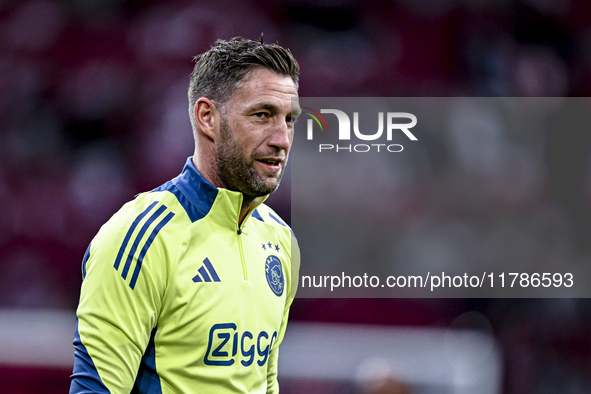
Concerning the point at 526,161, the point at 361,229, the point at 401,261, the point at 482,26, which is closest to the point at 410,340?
the point at 401,261

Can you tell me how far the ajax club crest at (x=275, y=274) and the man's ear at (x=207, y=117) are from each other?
36cm

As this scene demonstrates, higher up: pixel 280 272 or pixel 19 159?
pixel 19 159

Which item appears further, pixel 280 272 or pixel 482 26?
pixel 482 26

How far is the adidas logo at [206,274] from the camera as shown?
1.29 meters

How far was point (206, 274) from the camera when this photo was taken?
1.30 m

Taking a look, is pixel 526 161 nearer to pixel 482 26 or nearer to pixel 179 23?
pixel 482 26

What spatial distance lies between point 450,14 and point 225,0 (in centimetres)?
158

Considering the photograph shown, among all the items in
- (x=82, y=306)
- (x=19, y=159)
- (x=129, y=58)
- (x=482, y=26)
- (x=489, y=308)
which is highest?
(x=482, y=26)

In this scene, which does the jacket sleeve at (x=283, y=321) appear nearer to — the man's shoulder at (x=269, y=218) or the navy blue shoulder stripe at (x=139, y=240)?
the man's shoulder at (x=269, y=218)

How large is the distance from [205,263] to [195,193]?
18 centimetres

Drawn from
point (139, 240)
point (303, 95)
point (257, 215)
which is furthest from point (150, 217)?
point (303, 95)

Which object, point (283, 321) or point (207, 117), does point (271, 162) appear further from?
point (283, 321)

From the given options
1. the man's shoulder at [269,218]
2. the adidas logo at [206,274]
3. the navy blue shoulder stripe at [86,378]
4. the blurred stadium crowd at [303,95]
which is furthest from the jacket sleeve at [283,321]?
the blurred stadium crowd at [303,95]

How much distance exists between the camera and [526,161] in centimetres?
386
